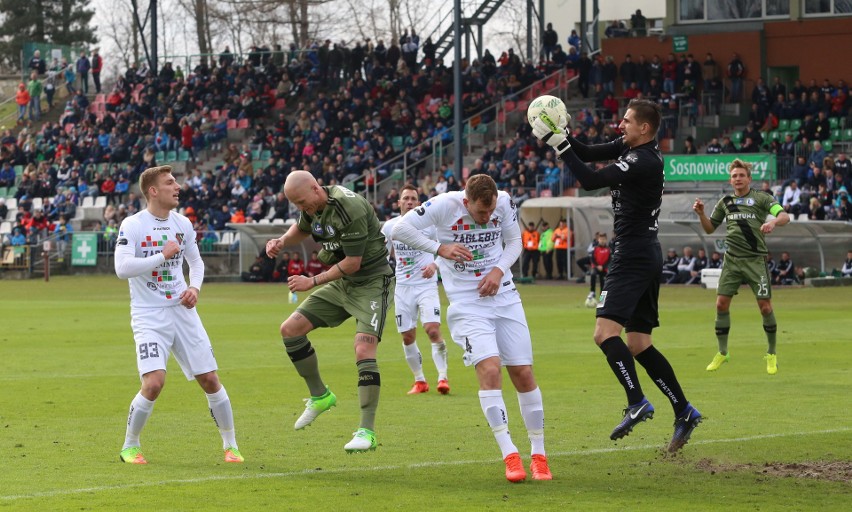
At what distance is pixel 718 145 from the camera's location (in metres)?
40.6

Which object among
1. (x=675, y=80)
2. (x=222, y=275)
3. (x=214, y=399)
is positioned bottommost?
(x=222, y=275)

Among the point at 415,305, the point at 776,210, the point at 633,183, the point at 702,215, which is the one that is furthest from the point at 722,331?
the point at 633,183

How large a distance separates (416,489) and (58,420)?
4.90m

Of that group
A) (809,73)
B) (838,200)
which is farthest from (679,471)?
(809,73)

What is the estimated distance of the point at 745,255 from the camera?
652 inches

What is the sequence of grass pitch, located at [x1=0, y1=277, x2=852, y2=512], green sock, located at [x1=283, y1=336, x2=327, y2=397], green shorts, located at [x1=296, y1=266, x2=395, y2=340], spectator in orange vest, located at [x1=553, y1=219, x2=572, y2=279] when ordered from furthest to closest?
spectator in orange vest, located at [x1=553, y1=219, x2=572, y2=279] → green sock, located at [x1=283, y1=336, x2=327, y2=397] → green shorts, located at [x1=296, y1=266, x2=395, y2=340] → grass pitch, located at [x1=0, y1=277, x2=852, y2=512]

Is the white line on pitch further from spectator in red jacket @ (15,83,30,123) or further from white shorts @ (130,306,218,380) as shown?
spectator in red jacket @ (15,83,30,123)

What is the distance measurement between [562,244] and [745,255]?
76.9ft

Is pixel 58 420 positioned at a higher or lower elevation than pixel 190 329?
lower

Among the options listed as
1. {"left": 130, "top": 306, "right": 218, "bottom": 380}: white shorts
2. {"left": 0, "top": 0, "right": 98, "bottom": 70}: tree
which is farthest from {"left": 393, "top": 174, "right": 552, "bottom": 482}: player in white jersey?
{"left": 0, "top": 0, "right": 98, "bottom": 70}: tree

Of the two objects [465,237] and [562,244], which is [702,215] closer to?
[465,237]

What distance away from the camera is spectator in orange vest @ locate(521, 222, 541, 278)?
133 ft

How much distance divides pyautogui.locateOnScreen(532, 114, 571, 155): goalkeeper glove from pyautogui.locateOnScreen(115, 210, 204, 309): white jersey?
2.85 m

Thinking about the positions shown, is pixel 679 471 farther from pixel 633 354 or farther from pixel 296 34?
pixel 296 34
